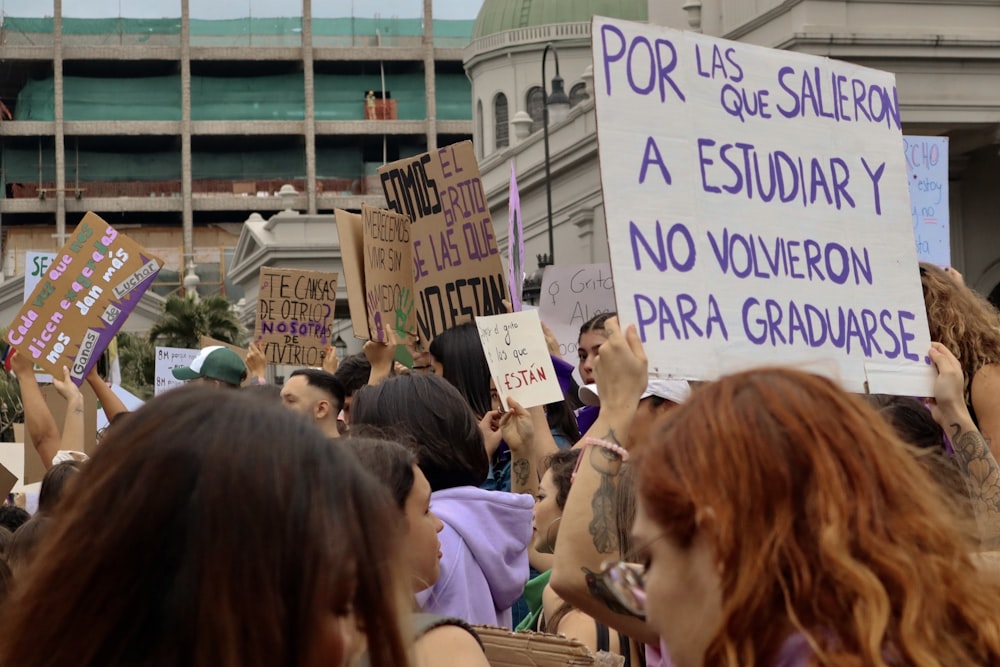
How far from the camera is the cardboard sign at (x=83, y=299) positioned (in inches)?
311

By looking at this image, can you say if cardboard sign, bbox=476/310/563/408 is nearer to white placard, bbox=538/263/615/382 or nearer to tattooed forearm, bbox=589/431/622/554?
tattooed forearm, bbox=589/431/622/554

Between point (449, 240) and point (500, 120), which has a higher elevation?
point (500, 120)

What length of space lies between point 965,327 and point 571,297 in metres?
5.04

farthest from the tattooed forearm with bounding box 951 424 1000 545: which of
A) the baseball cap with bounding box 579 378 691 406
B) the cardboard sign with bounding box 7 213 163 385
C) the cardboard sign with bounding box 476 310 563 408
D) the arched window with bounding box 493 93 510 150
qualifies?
the arched window with bounding box 493 93 510 150

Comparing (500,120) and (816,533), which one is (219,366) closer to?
(816,533)

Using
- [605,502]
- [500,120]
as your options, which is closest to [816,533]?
[605,502]

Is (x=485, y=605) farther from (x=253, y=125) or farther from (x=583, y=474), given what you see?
(x=253, y=125)

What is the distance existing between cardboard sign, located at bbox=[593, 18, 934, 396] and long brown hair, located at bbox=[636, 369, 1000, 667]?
126cm

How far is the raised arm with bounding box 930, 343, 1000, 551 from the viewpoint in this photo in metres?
3.68

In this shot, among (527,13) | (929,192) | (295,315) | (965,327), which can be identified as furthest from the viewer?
(527,13)

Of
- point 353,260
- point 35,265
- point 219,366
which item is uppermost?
point 35,265

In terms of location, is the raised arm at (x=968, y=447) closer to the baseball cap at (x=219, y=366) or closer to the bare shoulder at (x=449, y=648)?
the bare shoulder at (x=449, y=648)

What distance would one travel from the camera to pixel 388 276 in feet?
25.6

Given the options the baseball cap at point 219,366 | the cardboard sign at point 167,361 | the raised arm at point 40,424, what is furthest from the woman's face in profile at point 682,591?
the cardboard sign at point 167,361
